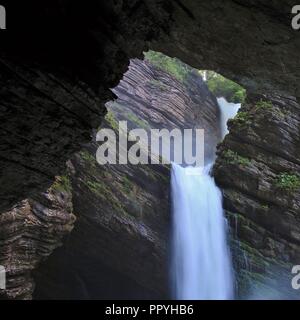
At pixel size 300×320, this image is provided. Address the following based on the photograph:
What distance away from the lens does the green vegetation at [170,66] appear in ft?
82.5

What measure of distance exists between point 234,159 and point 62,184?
7.21 meters

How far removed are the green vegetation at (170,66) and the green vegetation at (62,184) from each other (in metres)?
14.1

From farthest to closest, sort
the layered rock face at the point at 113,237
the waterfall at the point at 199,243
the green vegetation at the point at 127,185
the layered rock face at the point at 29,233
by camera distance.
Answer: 1. the waterfall at the point at 199,243
2. the green vegetation at the point at 127,185
3. the layered rock face at the point at 113,237
4. the layered rock face at the point at 29,233

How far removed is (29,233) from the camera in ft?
35.9

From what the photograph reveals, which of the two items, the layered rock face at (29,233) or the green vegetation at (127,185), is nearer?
the layered rock face at (29,233)
